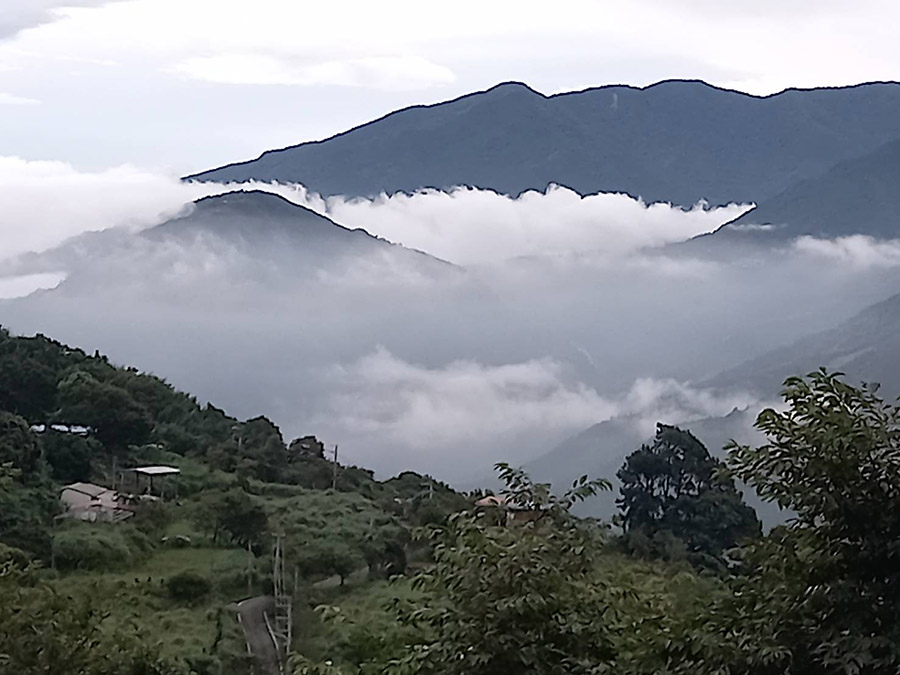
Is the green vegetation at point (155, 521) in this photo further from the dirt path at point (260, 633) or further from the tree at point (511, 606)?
the tree at point (511, 606)

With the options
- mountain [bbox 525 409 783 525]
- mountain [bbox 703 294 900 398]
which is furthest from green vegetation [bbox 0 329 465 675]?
mountain [bbox 703 294 900 398]

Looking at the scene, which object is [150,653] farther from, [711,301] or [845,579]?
[711,301]

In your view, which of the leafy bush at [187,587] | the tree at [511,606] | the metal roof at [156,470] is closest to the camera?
the tree at [511,606]

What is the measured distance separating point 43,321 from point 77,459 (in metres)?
89.4

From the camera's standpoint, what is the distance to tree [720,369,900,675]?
3.86 metres

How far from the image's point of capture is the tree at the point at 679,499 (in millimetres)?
22938

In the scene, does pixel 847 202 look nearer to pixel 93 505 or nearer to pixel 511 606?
pixel 93 505

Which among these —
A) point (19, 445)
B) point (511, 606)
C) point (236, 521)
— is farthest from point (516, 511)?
point (19, 445)

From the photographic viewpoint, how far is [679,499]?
2398 centimetres

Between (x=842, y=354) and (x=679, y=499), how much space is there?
51.1 meters

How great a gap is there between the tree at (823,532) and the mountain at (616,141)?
160 meters

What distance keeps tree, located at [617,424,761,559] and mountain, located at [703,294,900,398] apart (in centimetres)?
3442

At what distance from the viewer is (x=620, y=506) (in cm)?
2517

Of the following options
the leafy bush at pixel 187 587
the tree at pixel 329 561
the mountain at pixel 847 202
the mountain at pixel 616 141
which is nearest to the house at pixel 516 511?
the leafy bush at pixel 187 587
